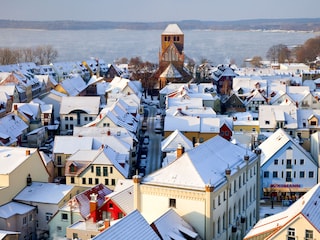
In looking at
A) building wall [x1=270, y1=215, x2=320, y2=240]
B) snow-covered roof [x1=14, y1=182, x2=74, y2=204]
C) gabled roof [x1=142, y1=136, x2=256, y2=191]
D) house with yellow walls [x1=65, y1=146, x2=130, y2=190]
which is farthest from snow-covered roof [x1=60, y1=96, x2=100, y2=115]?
→ building wall [x1=270, y1=215, x2=320, y2=240]

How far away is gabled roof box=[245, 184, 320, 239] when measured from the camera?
21.9m

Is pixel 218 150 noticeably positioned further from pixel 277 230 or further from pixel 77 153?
pixel 77 153

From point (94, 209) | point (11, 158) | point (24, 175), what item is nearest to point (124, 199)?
point (94, 209)

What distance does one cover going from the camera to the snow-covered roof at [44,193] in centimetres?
3253

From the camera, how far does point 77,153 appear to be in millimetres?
38375

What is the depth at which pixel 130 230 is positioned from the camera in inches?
798

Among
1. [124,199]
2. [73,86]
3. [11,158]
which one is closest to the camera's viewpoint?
[124,199]

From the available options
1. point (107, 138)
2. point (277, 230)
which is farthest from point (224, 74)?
point (277, 230)

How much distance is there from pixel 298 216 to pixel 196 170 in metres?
5.87

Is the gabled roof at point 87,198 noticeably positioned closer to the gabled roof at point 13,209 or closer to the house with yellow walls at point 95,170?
the gabled roof at point 13,209

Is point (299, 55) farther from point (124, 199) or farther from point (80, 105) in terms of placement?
point (124, 199)

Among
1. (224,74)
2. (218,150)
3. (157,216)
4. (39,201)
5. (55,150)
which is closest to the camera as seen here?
(157,216)

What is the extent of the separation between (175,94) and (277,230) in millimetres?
44689

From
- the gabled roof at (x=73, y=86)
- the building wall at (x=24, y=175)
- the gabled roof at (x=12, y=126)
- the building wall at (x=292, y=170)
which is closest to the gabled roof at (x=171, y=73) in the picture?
the gabled roof at (x=73, y=86)
